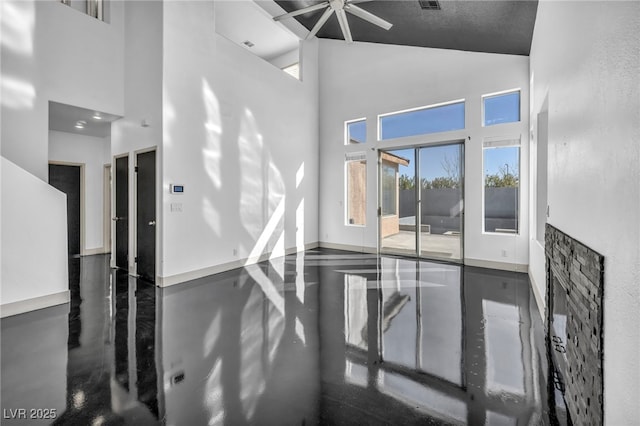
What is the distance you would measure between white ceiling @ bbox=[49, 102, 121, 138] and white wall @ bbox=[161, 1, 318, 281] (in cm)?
157

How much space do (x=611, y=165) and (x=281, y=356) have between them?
8.58 feet

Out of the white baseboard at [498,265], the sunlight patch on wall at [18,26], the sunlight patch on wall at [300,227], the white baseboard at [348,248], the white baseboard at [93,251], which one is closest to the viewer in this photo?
the sunlight patch on wall at [18,26]

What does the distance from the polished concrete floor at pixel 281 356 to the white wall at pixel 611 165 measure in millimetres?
1020

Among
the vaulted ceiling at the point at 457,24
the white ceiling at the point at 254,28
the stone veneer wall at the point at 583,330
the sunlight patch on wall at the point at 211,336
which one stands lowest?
the sunlight patch on wall at the point at 211,336

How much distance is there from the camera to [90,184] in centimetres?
748

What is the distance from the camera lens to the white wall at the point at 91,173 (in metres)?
7.13

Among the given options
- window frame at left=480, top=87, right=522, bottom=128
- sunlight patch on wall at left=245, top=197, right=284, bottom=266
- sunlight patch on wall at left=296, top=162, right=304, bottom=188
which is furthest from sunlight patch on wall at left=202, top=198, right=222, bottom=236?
window frame at left=480, top=87, right=522, bottom=128

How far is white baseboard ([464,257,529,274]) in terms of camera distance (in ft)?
19.1

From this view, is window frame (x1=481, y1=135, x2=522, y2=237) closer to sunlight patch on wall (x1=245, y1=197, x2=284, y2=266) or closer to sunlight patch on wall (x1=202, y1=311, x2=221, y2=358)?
sunlight patch on wall (x1=245, y1=197, x2=284, y2=266)

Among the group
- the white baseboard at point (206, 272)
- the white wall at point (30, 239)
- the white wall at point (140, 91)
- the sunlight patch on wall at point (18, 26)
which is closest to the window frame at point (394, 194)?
the white baseboard at point (206, 272)

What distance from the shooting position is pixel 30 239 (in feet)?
12.7

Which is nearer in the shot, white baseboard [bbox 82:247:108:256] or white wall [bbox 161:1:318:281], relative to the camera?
white wall [bbox 161:1:318:281]

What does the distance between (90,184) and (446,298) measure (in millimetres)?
7895

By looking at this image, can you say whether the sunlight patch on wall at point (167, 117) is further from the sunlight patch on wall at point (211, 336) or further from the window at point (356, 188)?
the window at point (356, 188)
